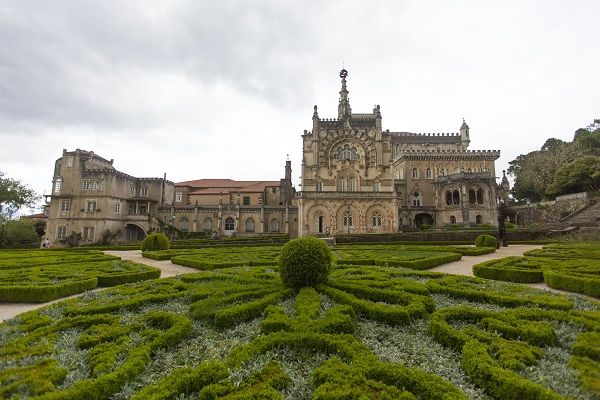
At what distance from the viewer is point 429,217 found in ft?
174

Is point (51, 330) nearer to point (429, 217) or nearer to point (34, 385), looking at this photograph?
point (34, 385)

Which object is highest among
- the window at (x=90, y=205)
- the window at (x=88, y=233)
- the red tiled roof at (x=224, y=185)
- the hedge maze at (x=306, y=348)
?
the red tiled roof at (x=224, y=185)

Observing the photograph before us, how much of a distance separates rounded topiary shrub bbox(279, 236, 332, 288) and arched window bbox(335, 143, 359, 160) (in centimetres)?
4069

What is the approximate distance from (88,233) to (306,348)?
50.9 meters

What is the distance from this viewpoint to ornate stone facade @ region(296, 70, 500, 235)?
43.5m

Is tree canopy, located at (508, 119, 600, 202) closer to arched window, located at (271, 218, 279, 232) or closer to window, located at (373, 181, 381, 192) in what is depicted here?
window, located at (373, 181, 381, 192)

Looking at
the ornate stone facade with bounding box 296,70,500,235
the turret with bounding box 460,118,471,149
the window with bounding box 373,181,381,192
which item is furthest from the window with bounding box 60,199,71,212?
the turret with bounding box 460,118,471,149

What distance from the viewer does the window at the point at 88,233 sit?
46.1 metres

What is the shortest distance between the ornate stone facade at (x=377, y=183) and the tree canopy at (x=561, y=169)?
755cm

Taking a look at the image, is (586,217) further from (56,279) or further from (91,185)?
(91,185)

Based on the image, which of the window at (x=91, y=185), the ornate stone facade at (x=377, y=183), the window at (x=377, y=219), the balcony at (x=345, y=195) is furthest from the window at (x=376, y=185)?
the window at (x=91, y=185)

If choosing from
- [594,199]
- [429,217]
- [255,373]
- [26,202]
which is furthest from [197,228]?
[594,199]

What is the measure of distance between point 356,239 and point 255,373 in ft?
96.6

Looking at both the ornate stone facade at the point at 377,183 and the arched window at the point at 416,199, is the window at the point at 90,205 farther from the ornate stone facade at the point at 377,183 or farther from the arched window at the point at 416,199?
the arched window at the point at 416,199
